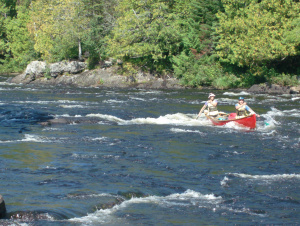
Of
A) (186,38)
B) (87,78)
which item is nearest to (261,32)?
(186,38)

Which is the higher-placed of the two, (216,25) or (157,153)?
(216,25)

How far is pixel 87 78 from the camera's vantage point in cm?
4097

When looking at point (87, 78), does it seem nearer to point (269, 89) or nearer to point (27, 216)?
point (269, 89)

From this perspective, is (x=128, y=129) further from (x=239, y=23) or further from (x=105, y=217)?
(x=239, y=23)

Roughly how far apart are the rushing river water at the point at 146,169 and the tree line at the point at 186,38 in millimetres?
13006

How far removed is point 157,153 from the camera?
13773mm

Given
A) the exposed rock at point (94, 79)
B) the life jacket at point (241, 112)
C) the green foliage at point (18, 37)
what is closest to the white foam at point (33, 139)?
the life jacket at point (241, 112)

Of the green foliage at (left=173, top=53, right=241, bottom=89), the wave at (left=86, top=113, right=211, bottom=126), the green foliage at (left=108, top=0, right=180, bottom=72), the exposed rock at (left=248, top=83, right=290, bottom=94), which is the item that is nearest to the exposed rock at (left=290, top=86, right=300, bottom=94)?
the exposed rock at (left=248, top=83, right=290, bottom=94)

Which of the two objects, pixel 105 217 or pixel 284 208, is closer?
pixel 105 217

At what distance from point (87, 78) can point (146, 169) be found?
30117 millimetres

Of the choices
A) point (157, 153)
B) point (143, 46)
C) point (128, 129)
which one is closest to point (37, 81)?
point (143, 46)

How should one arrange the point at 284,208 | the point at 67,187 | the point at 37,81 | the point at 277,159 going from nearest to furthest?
the point at 284,208
the point at 67,187
the point at 277,159
the point at 37,81

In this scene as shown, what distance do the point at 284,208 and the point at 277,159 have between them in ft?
13.5

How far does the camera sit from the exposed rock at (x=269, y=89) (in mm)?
32594
